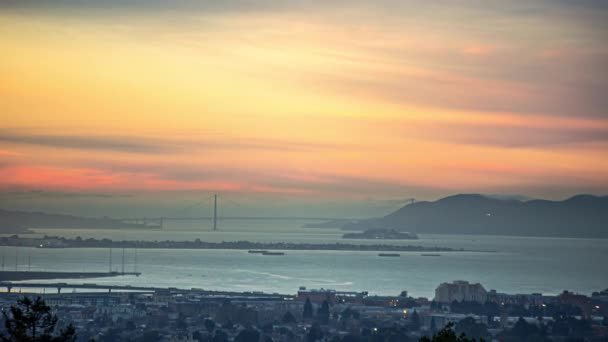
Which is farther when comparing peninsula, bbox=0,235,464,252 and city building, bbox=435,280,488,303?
peninsula, bbox=0,235,464,252

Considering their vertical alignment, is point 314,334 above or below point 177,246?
below

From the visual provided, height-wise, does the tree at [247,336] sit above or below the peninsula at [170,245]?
below

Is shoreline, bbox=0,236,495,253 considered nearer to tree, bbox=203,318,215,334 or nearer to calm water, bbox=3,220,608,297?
calm water, bbox=3,220,608,297

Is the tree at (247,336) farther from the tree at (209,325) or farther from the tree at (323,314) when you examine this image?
the tree at (323,314)

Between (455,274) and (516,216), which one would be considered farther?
(516,216)

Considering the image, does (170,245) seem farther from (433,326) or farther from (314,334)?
(314,334)

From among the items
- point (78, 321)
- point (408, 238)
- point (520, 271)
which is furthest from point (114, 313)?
point (408, 238)

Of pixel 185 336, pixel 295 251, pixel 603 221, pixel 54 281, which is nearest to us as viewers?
pixel 185 336

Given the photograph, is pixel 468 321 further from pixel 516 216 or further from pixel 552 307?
pixel 516 216

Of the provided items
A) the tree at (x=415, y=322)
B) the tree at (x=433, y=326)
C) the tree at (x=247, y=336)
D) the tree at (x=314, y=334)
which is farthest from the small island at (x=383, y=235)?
the tree at (x=247, y=336)

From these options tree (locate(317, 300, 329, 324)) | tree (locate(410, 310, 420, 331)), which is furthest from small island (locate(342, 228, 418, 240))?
tree (locate(410, 310, 420, 331))

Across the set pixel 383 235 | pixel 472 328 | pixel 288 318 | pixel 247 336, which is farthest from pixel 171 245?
pixel 247 336
